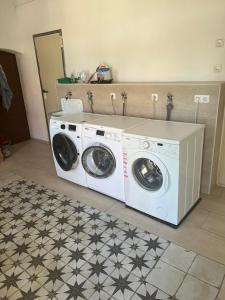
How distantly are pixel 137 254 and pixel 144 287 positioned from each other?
30cm

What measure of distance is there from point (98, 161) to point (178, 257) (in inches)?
53.6

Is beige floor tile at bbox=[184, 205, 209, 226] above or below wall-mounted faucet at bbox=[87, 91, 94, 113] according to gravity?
below

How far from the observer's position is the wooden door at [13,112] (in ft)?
14.9

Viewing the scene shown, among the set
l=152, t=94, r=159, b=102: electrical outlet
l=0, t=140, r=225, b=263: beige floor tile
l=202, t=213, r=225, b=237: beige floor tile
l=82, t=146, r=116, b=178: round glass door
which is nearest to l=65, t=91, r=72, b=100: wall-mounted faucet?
l=0, t=140, r=225, b=263: beige floor tile

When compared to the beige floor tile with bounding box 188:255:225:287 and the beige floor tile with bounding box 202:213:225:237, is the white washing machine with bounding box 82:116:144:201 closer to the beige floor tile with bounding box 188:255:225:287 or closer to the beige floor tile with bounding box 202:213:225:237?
the beige floor tile with bounding box 202:213:225:237

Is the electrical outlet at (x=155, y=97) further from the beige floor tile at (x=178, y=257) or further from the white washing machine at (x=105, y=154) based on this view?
the beige floor tile at (x=178, y=257)

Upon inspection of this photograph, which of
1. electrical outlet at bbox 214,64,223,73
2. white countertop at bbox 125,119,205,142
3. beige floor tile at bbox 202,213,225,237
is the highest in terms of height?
electrical outlet at bbox 214,64,223,73

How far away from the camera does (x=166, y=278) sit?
1.72 metres

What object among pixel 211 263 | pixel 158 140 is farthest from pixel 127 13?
pixel 211 263

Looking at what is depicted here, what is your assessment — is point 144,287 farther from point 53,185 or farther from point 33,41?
point 33,41

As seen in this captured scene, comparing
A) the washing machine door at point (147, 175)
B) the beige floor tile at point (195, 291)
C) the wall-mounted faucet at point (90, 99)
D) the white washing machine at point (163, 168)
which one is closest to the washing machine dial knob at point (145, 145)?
the white washing machine at point (163, 168)

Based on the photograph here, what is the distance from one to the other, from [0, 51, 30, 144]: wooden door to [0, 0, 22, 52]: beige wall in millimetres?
246

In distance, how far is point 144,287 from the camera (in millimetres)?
1656

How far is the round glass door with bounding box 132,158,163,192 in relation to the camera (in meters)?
2.29
